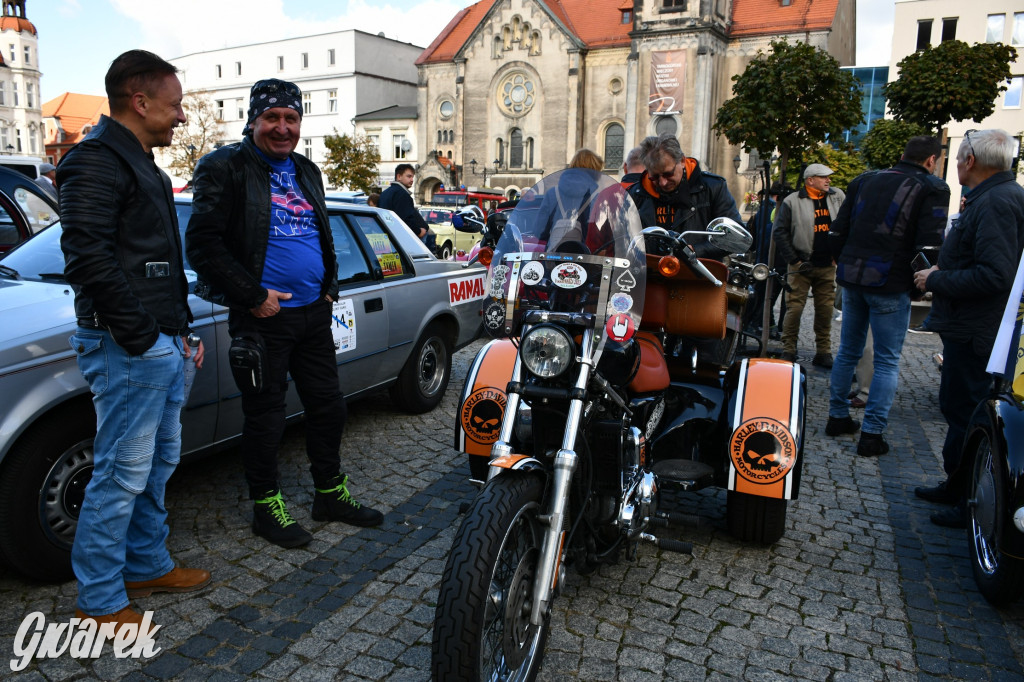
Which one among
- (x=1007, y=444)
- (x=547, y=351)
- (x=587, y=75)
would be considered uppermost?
(x=587, y=75)

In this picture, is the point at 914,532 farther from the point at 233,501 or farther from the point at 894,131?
the point at 894,131

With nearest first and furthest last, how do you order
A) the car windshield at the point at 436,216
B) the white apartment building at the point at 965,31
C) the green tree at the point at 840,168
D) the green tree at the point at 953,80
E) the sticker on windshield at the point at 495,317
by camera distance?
the sticker on windshield at the point at 495,317 < the green tree at the point at 953,80 < the car windshield at the point at 436,216 < the green tree at the point at 840,168 < the white apartment building at the point at 965,31

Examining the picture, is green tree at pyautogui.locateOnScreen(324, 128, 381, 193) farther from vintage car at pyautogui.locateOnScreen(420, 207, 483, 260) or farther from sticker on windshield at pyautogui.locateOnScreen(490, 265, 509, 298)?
sticker on windshield at pyautogui.locateOnScreen(490, 265, 509, 298)

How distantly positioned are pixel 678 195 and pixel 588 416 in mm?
2331

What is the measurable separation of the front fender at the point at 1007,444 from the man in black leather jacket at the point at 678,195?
5.73 ft

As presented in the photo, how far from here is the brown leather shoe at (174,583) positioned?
10.4ft

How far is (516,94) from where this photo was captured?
55.5 m

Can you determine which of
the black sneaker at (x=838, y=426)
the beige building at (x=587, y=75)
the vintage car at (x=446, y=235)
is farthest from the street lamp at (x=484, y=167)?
the black sneaker at (x=838, y=426)

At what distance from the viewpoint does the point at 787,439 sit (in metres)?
3.55

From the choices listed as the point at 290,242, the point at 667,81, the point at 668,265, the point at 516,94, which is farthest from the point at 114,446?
the point at 516,94

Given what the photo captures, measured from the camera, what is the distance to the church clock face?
180 feet

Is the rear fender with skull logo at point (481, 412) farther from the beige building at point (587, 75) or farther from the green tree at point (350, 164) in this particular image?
the green tree at point (350, 164)

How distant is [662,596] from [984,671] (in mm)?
1220

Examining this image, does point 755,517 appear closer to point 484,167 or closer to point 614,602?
point 614,602
